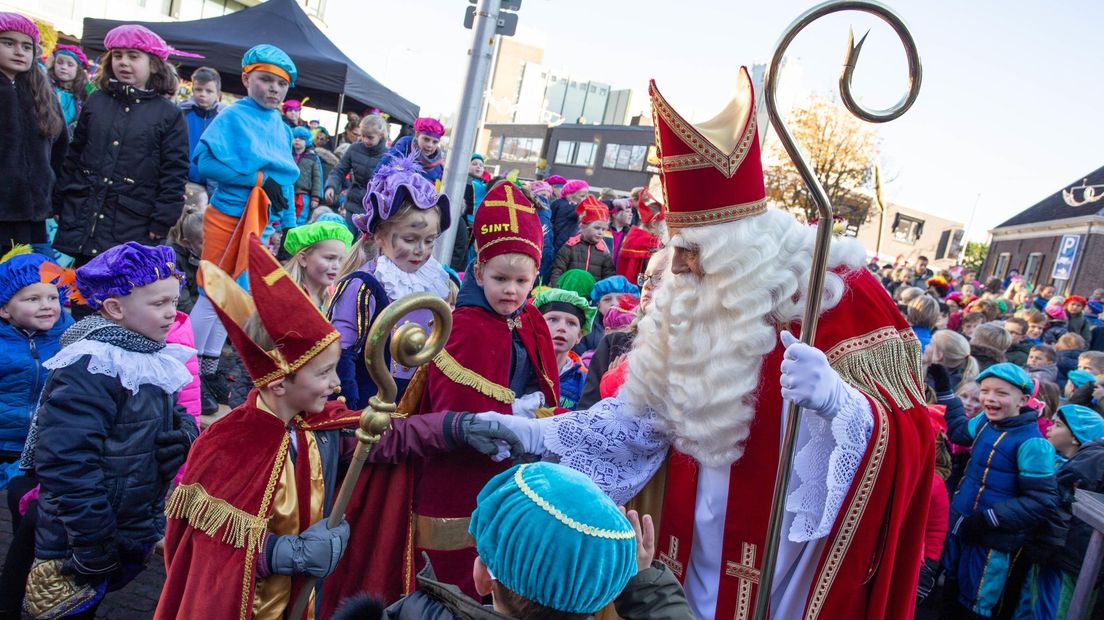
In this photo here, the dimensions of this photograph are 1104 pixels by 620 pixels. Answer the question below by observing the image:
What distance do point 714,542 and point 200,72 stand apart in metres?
7.42

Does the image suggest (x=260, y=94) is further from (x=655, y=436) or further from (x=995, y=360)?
(x=995, y=360)

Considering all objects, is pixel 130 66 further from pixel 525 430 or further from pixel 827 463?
pixel 827 463

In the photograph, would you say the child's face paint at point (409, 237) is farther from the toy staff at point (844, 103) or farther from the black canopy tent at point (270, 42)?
the black canopy tent at point (270, 42)

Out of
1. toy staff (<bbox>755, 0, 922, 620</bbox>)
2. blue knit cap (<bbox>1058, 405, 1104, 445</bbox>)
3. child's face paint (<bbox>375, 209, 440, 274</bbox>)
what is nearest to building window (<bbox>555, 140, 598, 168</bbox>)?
blue knit cap (<bbox>1058, 405, 1104, 445</bbox>)

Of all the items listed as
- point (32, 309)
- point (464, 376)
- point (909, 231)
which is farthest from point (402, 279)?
point (909, 231)

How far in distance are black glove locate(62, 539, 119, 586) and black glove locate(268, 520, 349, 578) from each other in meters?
0.78

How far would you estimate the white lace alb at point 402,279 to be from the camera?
351cm

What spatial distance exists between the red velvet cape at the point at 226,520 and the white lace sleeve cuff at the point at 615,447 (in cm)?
91

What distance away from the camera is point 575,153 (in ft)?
167

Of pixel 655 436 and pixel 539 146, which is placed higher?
pixel 539 146

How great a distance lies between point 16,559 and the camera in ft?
9.82

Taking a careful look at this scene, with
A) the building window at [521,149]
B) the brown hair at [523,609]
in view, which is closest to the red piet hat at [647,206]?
the brown hair at [523,609]

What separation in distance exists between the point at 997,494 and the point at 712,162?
3699 millimetres

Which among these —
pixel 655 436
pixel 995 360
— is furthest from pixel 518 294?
pixel 995 360
